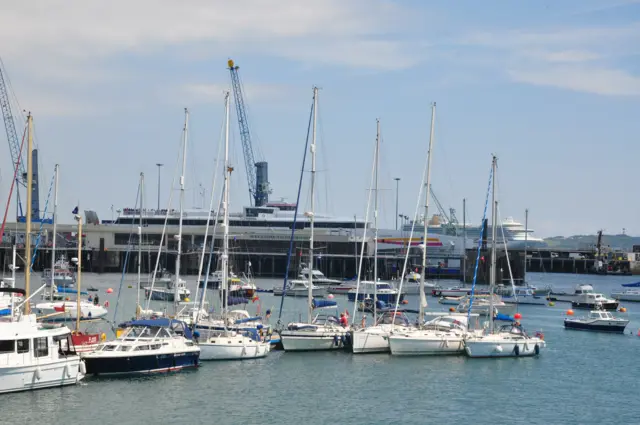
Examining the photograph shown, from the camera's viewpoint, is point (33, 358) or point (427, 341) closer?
point (33, 358)

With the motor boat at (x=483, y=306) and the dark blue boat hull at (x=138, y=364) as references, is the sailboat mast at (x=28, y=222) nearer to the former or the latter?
the dark blue boat hull at (x=138, y=364)

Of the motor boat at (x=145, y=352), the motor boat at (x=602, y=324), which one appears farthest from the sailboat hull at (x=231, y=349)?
the motor boat at (x=602, y=324)

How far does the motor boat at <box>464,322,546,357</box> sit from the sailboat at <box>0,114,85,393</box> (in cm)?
1886

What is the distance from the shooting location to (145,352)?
129 ft

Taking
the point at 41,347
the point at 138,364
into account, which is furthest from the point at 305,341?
the point at 41,347

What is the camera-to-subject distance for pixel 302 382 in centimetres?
4025

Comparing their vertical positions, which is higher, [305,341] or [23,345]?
[23,345]

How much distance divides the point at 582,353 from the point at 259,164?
129m

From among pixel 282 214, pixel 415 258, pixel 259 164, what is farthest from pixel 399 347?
pixel 259 164

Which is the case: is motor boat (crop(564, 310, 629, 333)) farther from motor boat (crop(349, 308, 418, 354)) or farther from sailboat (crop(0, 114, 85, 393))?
sailboat (crop(0, 114, 85, 393))

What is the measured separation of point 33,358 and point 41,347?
1.55ft

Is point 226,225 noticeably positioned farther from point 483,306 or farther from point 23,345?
point 483,306

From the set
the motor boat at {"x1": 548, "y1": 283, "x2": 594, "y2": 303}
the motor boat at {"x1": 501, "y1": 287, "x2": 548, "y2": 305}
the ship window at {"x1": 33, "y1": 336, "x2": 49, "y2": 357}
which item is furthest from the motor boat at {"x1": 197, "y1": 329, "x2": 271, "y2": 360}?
the motor boat at {"x1": 548, "y1": 283, "x2": 594, "y2": 303}

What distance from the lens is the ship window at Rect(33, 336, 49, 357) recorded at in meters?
35.1
